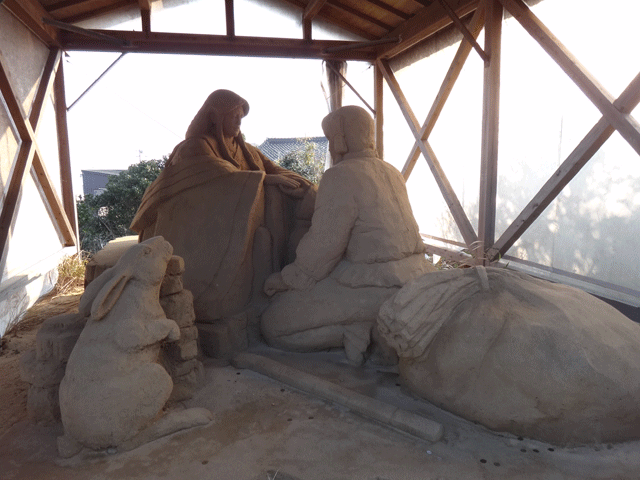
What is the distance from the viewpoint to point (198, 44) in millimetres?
Answer: 6453

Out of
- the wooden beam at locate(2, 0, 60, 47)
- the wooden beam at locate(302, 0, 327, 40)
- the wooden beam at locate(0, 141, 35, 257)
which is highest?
the wooden beam at locate(302, 0, 327, 40)

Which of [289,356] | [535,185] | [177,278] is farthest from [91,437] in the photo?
[535,185]

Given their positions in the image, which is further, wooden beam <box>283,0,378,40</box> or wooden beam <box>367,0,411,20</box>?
wooden beam <box>283,0,378,40</box>

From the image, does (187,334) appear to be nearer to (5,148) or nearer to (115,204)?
(5,148)

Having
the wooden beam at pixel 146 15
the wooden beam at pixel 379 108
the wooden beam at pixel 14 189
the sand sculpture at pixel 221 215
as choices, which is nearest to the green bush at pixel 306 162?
the wooden beam at pixel 379 108

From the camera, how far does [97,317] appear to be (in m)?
2.23

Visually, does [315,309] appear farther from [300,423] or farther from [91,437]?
[91,437]

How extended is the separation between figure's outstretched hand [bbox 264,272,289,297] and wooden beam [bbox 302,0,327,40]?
4.64 m

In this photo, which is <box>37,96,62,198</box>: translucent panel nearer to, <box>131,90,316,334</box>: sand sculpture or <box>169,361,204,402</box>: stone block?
<box>131,90,316,334</box>: sand sculpture

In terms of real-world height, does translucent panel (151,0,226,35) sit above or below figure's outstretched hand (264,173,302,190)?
above

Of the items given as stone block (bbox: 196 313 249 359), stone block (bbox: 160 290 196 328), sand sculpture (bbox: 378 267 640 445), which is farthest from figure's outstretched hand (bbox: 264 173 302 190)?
sand sculpture (bbox: 378 267 640 445)

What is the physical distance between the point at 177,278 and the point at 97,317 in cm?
54

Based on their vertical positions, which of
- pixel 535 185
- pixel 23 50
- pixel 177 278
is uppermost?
pixel 23 50

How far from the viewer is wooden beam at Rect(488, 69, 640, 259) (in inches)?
156
